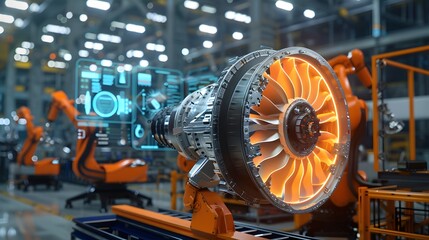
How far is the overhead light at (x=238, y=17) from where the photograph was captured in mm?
11627

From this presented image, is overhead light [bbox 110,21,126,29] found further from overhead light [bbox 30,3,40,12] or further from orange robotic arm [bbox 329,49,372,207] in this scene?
orange robotic arm [bbox 329,49,372,207]

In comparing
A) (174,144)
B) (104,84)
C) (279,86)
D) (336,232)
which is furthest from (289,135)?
(104,84)

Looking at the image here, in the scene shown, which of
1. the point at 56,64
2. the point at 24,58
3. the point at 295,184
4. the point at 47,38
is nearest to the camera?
the point at 295,184

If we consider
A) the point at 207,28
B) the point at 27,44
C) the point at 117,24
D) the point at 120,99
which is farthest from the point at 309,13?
the point at 27,44

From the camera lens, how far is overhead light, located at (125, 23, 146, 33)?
14998mm

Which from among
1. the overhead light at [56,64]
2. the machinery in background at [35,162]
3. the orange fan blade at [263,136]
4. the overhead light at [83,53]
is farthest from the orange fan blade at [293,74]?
the overhead light at [56,64]

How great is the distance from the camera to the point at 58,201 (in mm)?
10156

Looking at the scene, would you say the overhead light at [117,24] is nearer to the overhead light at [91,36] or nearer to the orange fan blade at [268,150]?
the overhead light at [91,36]

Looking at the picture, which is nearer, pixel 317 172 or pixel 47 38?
pixel 317 172

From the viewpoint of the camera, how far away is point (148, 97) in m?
7.08

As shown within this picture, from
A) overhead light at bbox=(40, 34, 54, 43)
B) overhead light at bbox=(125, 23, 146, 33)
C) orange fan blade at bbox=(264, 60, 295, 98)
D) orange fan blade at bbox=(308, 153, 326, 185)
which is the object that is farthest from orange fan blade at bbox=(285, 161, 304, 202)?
overhead light at bbox=(40, 34, 54, 43)

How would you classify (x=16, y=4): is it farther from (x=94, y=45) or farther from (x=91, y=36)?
(x=94, y=45)

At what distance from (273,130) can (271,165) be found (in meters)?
0.26

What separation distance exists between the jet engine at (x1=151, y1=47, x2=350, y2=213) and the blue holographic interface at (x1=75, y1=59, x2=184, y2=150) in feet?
11.5
